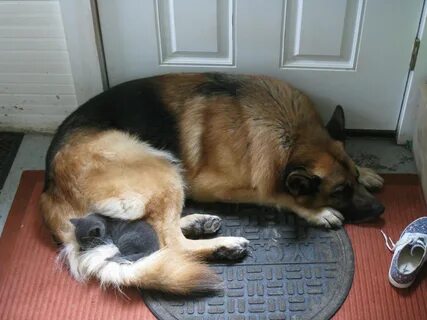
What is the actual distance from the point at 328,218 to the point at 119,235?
845 millimetres

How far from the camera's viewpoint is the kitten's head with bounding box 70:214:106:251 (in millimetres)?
2064

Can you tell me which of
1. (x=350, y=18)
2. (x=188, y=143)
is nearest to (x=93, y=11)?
(x=188, y=143)

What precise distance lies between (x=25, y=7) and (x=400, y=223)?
6.08ft

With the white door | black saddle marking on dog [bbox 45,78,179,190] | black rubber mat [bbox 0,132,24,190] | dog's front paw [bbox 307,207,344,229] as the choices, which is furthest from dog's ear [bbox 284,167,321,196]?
black rubber mat [bbox 0,132,24,190]

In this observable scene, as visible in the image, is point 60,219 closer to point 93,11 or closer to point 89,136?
point 89,136

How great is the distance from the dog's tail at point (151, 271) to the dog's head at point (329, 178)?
49 centimetres

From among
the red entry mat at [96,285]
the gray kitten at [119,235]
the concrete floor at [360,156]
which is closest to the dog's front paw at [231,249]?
the gray kitten at [119,235]

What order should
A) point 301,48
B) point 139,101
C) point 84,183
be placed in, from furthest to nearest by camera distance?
point 301,48 → point 139,101 → point 84,183

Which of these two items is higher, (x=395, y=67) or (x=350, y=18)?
(x=350, y=18)

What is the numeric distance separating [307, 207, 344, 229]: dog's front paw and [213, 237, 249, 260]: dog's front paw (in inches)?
12.9

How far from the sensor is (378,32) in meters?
2.39

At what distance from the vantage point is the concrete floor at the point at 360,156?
2596 mm

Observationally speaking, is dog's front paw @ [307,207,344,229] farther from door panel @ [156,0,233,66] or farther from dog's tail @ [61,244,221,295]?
door panel @ [156,0,233,66]

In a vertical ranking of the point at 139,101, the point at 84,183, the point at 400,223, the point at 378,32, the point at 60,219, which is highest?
the point at 378,32
